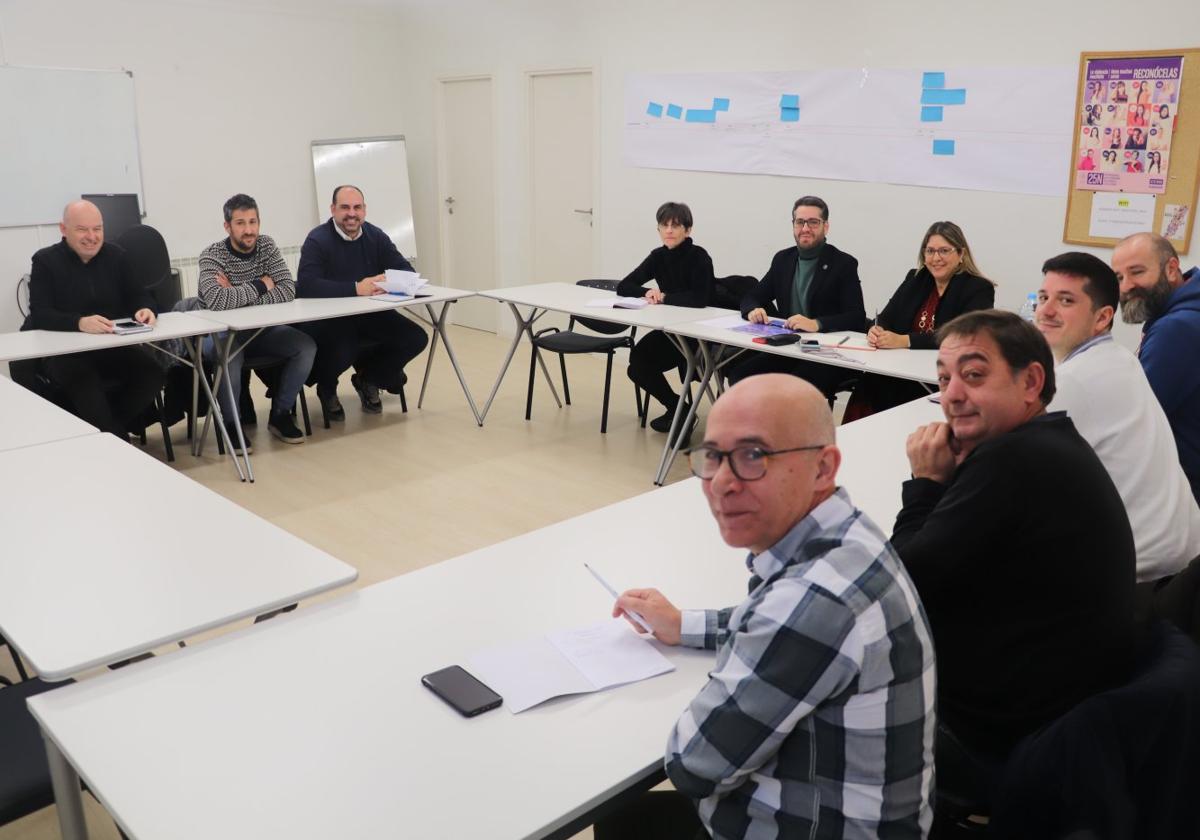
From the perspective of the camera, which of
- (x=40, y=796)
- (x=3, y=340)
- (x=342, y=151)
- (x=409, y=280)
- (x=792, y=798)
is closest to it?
(x=792, y=798)

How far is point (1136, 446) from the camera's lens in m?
2.14

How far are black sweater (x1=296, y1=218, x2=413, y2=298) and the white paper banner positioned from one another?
1.92 meters

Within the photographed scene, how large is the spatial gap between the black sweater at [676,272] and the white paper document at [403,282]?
109 centimetres

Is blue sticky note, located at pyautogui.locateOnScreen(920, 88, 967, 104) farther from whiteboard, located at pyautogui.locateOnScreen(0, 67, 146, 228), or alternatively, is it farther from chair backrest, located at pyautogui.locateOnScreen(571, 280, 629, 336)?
whiteboard, located at pyautogui.locateOnScreen(0, 67, 146, 228)

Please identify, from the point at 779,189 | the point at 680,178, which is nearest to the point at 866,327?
the point at 779,189

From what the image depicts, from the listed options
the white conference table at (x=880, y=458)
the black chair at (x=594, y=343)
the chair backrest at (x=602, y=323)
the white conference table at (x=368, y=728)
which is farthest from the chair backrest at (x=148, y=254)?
the white conference table at (x=368, y=728)

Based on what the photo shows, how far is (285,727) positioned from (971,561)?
109 cm

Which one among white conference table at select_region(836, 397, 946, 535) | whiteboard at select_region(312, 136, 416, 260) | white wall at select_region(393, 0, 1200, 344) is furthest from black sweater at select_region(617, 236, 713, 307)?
whiteboard at select_region(312, 136, 416, 260)

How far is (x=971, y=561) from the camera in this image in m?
1.60

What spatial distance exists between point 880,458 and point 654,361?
2.64m

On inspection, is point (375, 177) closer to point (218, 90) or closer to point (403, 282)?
point (218, 90)

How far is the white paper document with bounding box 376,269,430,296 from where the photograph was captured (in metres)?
5.30

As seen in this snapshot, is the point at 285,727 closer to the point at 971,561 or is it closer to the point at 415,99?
the point at 971,561

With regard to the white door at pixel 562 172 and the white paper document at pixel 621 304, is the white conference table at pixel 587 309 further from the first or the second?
the white door at pixel 562 172
